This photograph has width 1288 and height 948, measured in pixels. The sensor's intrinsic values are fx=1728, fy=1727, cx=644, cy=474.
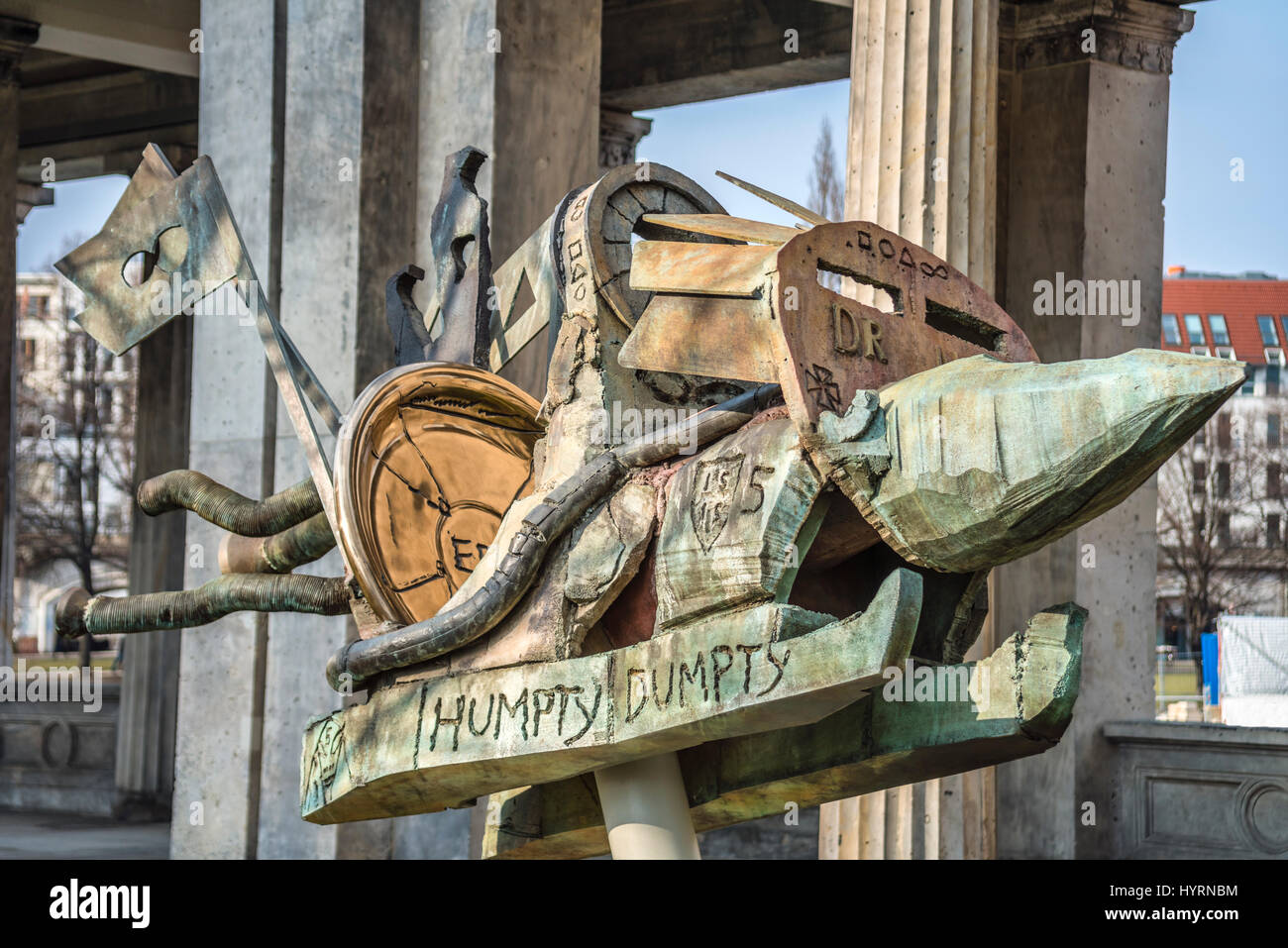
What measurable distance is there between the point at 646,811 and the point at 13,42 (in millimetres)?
13602

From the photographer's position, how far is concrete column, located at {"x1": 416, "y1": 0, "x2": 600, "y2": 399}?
9.43 m

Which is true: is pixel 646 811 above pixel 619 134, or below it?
below

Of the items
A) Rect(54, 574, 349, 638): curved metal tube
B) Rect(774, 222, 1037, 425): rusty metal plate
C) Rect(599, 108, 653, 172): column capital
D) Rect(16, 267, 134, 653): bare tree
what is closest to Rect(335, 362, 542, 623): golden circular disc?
Rect(54, 574, 349, 638): curved metal tube

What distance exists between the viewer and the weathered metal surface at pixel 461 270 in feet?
17.9

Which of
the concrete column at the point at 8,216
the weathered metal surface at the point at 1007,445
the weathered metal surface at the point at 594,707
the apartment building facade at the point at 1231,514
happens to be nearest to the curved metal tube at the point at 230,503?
the weathered metal surface at the point at 594,707

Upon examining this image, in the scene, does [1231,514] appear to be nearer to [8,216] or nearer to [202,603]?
[8,216]

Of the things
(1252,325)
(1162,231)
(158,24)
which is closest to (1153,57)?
(1162,231)

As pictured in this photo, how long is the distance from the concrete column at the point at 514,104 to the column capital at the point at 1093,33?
4.91 meters

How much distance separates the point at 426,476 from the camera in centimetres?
499

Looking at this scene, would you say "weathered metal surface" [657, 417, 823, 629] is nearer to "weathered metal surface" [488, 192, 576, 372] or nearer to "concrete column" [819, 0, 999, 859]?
"weathered metal surface" [488, 192, 576, 372]

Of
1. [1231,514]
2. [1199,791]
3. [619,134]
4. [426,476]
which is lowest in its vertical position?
[1199,791]

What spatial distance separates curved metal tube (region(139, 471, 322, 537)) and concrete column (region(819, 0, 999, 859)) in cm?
462

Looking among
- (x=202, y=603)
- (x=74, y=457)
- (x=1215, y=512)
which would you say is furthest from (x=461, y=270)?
(x=74, y=457)

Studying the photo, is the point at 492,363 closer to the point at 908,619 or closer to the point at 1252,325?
the point at 908,619
